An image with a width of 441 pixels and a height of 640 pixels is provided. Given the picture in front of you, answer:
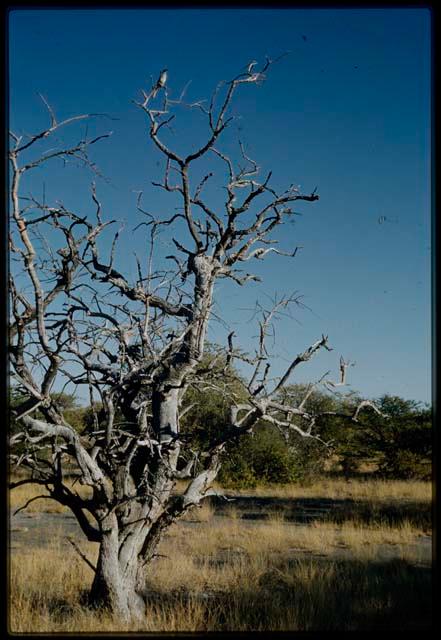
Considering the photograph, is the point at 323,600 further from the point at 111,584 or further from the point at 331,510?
the point at 331,510

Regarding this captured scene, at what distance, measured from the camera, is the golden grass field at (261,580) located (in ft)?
19.4

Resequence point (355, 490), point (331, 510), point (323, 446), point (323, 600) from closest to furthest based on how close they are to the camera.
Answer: point (323, 600), point (331, 510), point (323, 446), point (355, 490)

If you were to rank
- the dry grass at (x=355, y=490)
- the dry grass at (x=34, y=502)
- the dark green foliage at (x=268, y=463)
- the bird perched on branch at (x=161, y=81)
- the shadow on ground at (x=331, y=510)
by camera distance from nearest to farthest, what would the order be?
the bird perched on branch at (x=161, y=81), the shadow on ground at (x=331, y=510), the dry grass at (x=355, y=490), the dry grass at (x=34, y=502), the dark green foliage at (x=268, y=463)

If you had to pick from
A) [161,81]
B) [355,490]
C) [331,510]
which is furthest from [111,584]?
[355,490]

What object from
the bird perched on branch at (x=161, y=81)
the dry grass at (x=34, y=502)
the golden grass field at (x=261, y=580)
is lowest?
the dry grass at (x=34, y=502)

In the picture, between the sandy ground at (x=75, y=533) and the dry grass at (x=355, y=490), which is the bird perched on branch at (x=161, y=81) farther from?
the dry grass at (x=355, y=490)

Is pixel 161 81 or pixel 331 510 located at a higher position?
pixel 161 81

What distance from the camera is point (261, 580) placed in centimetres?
838

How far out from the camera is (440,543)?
320cm

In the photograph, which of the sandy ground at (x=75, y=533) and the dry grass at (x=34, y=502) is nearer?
the sandy ground at (x=75, y=533)

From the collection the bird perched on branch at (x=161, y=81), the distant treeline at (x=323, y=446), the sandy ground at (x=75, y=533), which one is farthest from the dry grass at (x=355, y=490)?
the bird perched on branch at (x=161, y=81)

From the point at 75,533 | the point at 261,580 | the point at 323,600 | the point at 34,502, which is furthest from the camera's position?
the point at 34,502

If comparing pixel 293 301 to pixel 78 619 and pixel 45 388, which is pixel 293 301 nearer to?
pixel 45 388

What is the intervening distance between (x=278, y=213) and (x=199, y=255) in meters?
0.95
